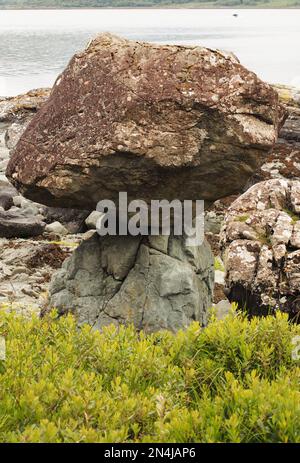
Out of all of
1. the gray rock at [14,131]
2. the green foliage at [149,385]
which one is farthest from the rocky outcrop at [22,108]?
the green foliage at [149,385]

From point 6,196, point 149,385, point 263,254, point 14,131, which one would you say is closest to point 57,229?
point 6,196

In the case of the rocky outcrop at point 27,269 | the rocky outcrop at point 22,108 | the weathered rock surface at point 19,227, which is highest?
the rocky outcrop at point 22,108

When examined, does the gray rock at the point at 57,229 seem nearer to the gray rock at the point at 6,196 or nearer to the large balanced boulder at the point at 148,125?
the gray rock at the point at 6,196

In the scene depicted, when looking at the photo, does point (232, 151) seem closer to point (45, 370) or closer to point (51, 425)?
point (45, 370)

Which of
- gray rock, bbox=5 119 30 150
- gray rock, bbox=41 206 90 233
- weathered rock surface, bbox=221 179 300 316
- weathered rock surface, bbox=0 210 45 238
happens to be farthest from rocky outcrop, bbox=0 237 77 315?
gray rock, bbox=5 119 30 150

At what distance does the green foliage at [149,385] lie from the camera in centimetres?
695

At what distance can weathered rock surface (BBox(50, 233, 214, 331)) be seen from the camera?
13.5 m

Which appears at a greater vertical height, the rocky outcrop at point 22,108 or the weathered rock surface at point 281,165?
the rocky outcrop at point 22,108

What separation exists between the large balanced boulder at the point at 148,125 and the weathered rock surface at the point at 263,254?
109 inches

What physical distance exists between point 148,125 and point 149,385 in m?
5.18

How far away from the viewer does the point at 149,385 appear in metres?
8.27

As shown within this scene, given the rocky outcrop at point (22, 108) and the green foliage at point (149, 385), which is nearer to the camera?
the green foliage at point (149, 385)

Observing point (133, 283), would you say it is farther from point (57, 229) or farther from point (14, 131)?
point (14, 131)

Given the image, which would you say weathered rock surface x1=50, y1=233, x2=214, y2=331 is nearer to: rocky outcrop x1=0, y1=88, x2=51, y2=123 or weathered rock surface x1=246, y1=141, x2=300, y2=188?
weathered rock surface x1=246, y1=141, x2=300, y2=188
